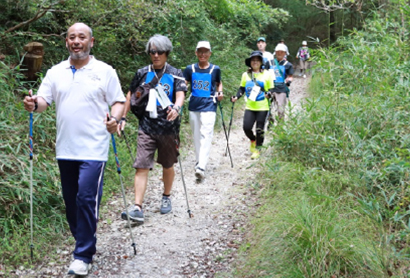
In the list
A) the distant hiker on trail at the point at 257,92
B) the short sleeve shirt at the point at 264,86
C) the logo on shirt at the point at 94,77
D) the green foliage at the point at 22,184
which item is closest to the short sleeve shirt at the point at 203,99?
the distant hiker on trail at the point at 257,92

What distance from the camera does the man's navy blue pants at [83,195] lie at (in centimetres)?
378

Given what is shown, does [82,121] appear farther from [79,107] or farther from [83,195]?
[83,195]

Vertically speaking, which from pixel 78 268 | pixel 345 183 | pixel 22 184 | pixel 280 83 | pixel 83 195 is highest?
pixel 280 83

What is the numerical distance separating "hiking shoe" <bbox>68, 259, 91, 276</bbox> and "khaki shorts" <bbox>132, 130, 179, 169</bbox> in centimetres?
154

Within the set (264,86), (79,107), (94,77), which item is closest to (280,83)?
(264,86)

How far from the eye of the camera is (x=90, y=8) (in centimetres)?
689

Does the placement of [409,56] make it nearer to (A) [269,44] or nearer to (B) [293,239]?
(B) [293,239]

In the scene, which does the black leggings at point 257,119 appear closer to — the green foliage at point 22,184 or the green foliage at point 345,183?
the green foliage at point 345,183

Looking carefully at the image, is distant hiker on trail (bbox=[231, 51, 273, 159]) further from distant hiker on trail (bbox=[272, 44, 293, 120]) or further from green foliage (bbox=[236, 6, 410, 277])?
distant hiker on trail (bbox=[272, 44, 293, 120])

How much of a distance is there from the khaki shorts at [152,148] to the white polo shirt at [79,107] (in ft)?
4.10

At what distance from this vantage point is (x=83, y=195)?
148 inches

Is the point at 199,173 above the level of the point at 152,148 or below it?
below

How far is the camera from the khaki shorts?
5.13 metres

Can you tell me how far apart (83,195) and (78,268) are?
2.21ft
